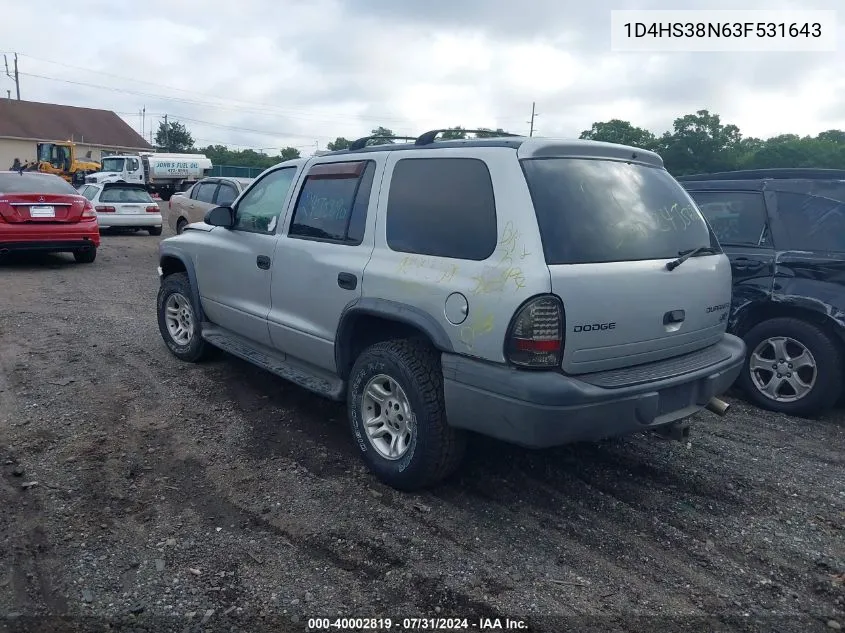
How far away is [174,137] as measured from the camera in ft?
247

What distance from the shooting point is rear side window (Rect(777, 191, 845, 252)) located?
5.04m

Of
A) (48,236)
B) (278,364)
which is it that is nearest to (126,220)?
(48,236)

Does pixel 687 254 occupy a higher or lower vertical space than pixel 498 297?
higher

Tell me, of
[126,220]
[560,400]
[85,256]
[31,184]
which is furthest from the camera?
[126,220]

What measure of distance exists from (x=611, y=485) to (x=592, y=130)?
110 ft

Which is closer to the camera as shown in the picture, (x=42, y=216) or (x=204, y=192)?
(x=42, y=216)

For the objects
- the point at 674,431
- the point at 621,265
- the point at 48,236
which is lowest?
the point at 674,431

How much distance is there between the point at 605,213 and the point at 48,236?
32.5 feet

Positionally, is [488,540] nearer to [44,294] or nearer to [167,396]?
[167,396]

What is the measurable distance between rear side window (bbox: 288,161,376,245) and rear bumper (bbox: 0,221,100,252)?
25.4ft

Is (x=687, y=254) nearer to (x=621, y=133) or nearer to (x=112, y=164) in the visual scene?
(x=621, y=133)

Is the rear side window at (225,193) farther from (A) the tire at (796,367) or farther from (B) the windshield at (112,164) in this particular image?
(B) the windshield at (112,164)

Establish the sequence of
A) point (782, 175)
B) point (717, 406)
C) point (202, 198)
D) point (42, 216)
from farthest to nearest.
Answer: point (202, 198) < point (42, 216) < point (782, 175) < point (717, 406)

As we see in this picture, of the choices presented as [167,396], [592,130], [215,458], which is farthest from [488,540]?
[592,130]
